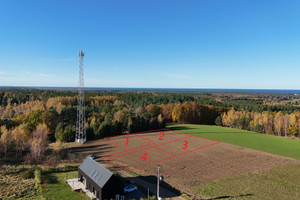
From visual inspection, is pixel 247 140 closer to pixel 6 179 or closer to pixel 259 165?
pixel 259 165

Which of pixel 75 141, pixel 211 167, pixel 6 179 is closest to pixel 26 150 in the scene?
pixel 75 141

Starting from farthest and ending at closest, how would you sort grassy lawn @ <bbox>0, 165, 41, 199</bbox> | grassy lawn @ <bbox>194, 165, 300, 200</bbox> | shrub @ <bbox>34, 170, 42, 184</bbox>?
shrub @ <bbox>34, 170, 42, 184</bbox> < grassy lawn @ <bbox>194, 165, 300, 200</bbox> < grassy lawn @ <bbox>0, 165, 41, 199</bbox>

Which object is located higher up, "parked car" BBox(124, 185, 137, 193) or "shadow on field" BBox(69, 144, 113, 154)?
"parked car" BBox(124, 185, 137, 193)

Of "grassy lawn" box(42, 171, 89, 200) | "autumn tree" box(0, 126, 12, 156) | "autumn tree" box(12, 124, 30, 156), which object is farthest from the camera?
"autumn tree" box(12, 124, 30, 156)

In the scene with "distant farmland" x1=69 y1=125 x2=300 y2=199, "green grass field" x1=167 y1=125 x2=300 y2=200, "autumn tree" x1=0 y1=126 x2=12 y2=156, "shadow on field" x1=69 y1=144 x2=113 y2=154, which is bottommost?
"shadow on field" x1=69 y1=144 x2=113 y2=154

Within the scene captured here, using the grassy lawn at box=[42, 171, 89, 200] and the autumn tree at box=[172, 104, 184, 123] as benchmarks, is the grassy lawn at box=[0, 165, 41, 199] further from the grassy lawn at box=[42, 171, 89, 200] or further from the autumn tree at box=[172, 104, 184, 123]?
the autumn tree at box=[172, 104, 184, 123]

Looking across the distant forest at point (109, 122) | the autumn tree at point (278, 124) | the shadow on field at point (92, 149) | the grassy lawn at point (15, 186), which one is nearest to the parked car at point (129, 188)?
the grassy lawn at point (15, 186)

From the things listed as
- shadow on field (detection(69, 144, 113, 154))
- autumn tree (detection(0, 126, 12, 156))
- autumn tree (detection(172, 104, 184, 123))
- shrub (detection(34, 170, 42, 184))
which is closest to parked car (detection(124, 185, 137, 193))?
shrub (detection(34, 170, 42, 184))
